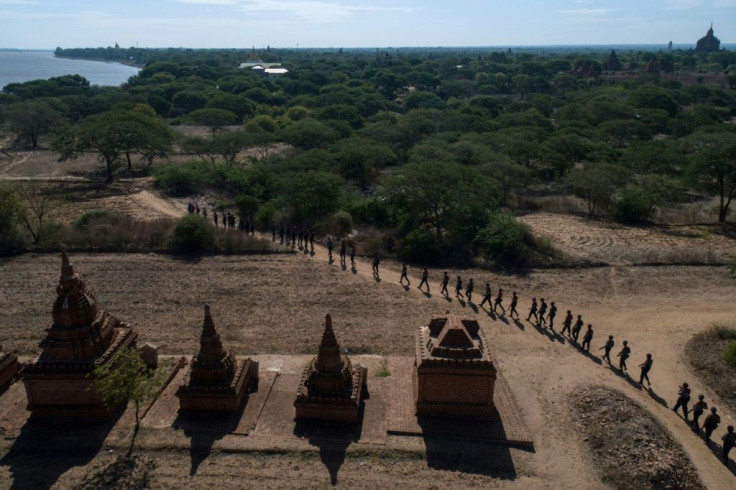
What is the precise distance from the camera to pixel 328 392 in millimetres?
11773

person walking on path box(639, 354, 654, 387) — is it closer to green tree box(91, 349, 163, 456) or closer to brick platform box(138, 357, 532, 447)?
brick platform box(138, 357, 532, 447)

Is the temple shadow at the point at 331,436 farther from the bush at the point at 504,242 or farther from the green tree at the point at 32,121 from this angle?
the green tree at the point at 32,121

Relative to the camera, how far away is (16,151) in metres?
47.0

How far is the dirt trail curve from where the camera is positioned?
11.4 metres

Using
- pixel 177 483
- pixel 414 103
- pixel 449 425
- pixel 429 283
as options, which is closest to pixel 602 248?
pixel 429 283

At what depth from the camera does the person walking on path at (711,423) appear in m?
11.6

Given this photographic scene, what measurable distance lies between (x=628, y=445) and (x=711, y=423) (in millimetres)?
1974

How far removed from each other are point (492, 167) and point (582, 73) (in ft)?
296

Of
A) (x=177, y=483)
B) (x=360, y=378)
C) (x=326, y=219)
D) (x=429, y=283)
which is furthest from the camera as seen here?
(x=326, y=219)

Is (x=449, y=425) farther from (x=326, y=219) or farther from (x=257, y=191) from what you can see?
(x=257, y=191)

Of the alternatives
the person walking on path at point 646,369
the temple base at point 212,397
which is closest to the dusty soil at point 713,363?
the person walking on path at point 646,369

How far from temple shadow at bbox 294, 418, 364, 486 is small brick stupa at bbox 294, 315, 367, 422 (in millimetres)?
135

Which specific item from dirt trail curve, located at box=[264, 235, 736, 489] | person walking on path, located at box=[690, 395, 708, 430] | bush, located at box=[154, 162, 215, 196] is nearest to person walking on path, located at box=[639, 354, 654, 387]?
dirt trail curve, located at box=[264, 235, 736, 489]

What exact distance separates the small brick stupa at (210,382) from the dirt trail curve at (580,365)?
641cm
